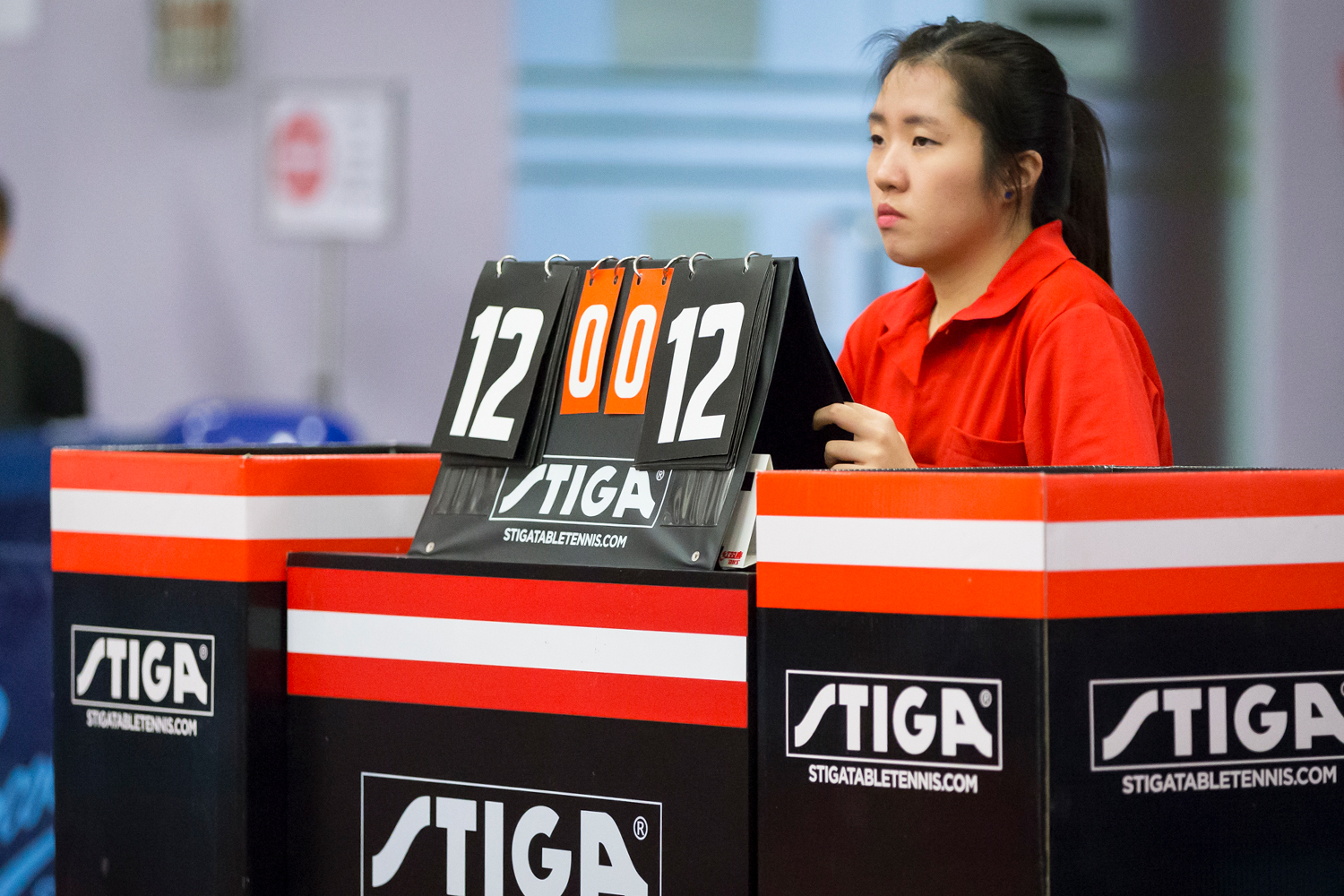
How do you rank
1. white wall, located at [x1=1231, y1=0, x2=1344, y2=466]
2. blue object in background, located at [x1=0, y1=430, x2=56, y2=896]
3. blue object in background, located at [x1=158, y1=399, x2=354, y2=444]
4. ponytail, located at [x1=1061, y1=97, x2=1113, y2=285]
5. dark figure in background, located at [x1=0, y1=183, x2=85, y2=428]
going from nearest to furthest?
ponytail, located at [x1=1061, y1=97, x2=1113, y2=285] < blue object in background, located at [x1=0, y1=430, x2=56, y2=896] < blue object in background, located at [x1=158, y1=399, x2=354, y2=444] < dark figure in background, located at [x1=0, y1=183, x2=85, y2=428] < white wall, located at [x1=1231, y1=0, x2=1344, y2=466]

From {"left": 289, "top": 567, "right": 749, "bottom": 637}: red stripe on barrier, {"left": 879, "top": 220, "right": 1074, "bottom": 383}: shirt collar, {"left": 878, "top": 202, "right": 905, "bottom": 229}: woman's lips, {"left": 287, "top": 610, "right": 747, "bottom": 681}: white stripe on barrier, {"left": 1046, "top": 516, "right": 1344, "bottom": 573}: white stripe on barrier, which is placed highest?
{"left": 878, "top": 202, "right": 905, "bottom": 229}: woman's lips

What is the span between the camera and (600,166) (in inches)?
236

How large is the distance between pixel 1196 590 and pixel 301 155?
4.56 meters

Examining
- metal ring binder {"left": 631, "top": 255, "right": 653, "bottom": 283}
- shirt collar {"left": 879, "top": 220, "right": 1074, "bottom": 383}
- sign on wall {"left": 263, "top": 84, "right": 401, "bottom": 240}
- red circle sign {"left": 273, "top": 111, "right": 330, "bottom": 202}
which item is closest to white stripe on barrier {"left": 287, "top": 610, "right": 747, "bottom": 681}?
metal ring binder {"left": 631, "top": 255, "right": 653, "bottom": 283}

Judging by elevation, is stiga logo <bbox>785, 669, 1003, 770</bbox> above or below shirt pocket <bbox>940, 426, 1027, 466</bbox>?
below

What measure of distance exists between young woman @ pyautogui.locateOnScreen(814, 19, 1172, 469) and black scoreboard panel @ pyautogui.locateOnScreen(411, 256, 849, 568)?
95mm

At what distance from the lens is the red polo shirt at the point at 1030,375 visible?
4.88 feet

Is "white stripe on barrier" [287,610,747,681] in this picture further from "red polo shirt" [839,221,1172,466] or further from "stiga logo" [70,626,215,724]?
"red polo shirt" [839,221,1172,466]

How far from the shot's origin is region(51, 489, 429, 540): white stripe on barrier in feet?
4.98

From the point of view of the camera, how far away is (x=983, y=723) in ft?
3.77

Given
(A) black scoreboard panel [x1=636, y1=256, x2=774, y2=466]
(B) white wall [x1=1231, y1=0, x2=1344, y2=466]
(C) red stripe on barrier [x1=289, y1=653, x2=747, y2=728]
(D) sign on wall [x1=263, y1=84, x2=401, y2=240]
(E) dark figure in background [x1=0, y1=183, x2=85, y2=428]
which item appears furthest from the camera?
(B) white wall [x1=1231, y1=0, x2=1344, y2=466]

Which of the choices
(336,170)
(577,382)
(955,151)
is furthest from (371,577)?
(336,170)

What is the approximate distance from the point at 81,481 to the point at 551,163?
4.54 m

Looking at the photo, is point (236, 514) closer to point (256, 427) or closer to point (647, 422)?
point (647, 422)
